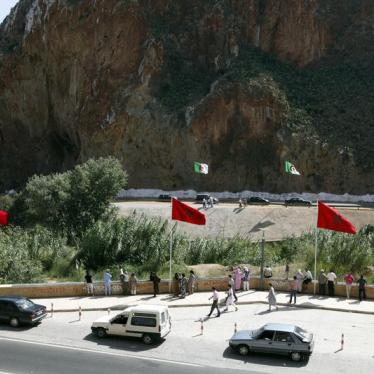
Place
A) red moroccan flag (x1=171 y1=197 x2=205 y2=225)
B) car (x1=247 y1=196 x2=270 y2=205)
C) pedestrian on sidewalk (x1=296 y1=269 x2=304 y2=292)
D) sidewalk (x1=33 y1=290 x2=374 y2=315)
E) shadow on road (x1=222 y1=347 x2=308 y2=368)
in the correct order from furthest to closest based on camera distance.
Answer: car (x1=247 y1=196 x2=270 y2=205), red moroccan flag (x1=171 y1=197 x2=205 y2=225), pedestrian on sidewalk (x1=296 y1=269 x2=304 y2=292), sidewalk (x1=33 y1=290 x2=374 y2=315), shadow on road (x1=222 y1=347 x2=308 y2=368)

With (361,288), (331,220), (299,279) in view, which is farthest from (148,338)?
(331,220)

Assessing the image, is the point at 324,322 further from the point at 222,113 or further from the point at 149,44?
the point at 149,44

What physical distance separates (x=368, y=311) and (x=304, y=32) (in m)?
49.0

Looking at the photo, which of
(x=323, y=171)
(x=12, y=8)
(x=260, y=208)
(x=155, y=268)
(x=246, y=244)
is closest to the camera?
(x=155, y=268)

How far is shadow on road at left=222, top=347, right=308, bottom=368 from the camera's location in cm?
1507

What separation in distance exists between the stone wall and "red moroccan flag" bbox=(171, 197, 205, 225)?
8.39 feet

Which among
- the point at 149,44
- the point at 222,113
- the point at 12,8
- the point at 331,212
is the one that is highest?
the point at 12,8

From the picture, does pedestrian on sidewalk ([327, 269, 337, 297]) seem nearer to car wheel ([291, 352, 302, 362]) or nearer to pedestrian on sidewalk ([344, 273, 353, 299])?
pedestrian on sidewalk ([344, 273, 353, 299])

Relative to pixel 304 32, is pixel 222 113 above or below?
below

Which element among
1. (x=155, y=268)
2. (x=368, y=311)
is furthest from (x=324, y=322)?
(x=155, y=268)

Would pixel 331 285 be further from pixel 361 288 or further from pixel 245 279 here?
pixel 245 279

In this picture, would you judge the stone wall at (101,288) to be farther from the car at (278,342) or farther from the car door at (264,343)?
the car door at (264,343)

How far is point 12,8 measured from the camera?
7344cm

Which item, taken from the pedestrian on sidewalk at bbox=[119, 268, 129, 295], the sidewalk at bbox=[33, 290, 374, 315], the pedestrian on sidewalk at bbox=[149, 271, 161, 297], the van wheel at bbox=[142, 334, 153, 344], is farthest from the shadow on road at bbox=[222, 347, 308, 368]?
the pedestrian on sidewalk at bbox=[119, 268, 129, 295]
